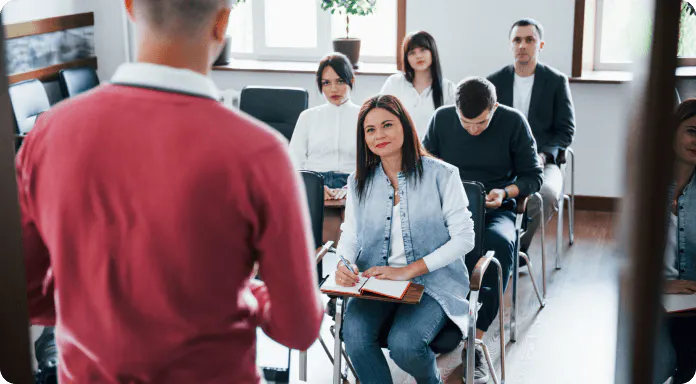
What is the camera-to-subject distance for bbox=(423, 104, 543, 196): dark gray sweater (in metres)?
3.62

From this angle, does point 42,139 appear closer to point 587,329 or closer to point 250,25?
point 587,329

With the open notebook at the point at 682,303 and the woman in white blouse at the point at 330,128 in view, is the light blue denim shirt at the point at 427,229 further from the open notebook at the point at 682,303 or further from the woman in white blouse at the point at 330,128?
the open notebook at the point at 682,303

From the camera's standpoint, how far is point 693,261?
3.54ft

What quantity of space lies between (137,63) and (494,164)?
9.39 ft

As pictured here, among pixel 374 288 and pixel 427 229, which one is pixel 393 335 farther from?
pixel 427 229

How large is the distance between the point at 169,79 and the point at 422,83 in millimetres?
3747

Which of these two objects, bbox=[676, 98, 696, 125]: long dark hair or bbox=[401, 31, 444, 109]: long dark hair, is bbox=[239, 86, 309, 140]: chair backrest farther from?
bbox=[676, 98, 696, 125]: long dark hair

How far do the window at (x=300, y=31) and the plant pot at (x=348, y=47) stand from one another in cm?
35

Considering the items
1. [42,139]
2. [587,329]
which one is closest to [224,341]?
[42,139]

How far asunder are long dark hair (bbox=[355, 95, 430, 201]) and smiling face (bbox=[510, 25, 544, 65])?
2.12 metres

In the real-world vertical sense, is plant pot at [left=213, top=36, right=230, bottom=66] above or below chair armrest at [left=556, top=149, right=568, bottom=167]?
above

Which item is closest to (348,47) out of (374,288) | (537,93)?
(537,93)

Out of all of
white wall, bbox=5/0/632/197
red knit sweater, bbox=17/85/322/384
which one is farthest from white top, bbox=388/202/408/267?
white wall, bbox=5/0/632/197

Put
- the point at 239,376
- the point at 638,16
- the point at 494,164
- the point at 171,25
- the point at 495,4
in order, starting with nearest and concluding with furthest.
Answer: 1. the point at 638,16
2. the point at 171,25
3. the point at 239,376
4. the point at 494,164
5. the point at 495,4
